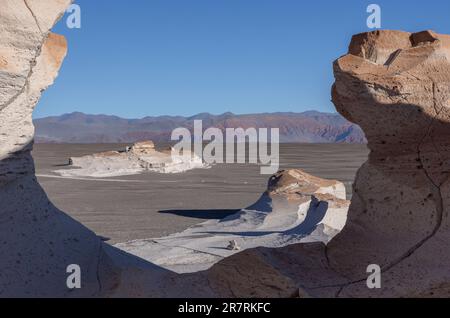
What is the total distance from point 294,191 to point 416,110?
5.74 metres

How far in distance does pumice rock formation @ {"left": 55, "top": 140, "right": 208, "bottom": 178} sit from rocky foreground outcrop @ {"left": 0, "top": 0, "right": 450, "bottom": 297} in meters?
15.6

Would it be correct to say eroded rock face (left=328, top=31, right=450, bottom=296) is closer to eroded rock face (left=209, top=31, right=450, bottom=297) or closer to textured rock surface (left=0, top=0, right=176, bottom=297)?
eroded rock face (left=209, top=31, right=450, bottom=297)

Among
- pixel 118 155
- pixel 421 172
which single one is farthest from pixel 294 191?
pixel 118 155

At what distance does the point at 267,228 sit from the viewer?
8.18 meters

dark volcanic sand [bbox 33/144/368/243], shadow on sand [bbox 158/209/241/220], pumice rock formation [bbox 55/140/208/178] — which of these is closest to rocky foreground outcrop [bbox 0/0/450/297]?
dark volcanic sand [bbox 33/144/368/243]

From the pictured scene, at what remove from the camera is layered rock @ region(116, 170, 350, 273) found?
20.9 ft

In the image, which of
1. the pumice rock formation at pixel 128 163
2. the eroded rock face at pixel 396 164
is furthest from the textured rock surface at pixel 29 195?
the pumice rock formation at pixel 128 163

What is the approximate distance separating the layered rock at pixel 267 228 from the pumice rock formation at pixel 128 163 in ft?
35.7

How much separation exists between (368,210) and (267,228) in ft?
13.5

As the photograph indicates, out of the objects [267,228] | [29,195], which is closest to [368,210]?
[29,195]

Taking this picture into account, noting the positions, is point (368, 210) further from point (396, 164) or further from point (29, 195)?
point (29, 195)

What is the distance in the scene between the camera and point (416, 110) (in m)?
3.73
